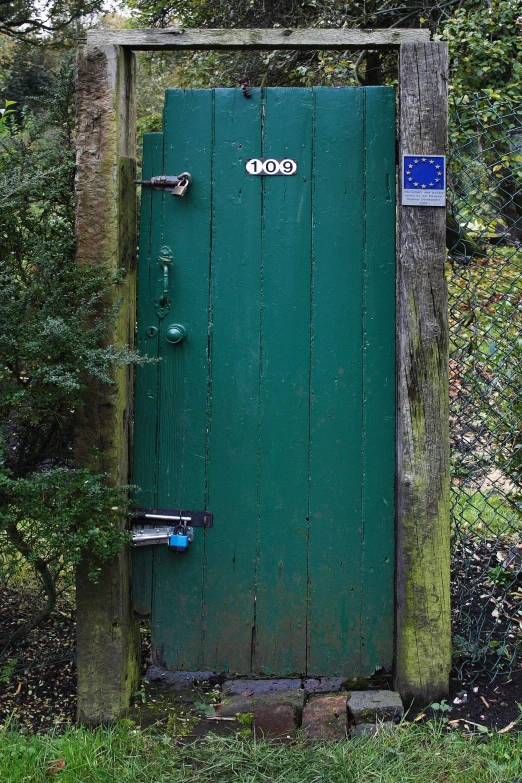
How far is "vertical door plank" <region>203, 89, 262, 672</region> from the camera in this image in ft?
8.98

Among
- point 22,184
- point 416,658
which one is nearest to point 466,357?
point 416,658

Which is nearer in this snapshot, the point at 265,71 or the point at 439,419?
the point at 439,419

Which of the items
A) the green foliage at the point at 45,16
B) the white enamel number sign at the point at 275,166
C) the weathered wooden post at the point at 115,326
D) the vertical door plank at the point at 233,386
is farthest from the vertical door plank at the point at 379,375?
the green foliage at the point at 45,16

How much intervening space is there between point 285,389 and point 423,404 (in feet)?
1.71

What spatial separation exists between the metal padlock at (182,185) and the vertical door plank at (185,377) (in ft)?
0.09

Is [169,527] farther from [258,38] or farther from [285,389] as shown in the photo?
[258,38]

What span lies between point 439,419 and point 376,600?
2.47 ft

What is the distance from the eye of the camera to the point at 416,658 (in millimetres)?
2658

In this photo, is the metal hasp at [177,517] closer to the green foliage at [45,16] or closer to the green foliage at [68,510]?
the green foliage at [68,510]

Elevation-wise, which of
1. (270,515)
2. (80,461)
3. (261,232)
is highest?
(261,232)

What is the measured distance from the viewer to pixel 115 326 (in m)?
2.60

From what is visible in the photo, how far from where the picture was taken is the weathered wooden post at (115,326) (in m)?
2.60

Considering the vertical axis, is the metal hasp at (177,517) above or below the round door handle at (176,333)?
below

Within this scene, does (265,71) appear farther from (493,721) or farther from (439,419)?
(493,721)
